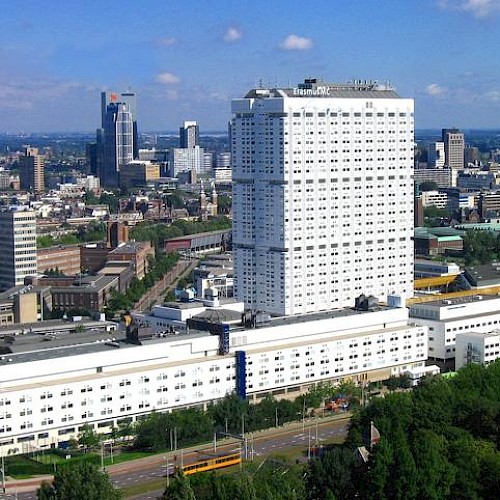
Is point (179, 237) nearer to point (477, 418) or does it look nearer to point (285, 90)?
point (285, 90)

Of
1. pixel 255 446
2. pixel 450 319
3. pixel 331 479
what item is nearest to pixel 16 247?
pixel 450 319

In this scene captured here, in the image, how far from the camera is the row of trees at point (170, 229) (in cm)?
7456

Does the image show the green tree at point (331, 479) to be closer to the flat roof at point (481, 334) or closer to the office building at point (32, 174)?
the flat roof at point (481, 334)

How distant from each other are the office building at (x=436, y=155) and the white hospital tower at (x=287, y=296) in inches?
3496

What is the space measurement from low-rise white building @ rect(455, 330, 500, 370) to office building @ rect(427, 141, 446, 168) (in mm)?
93287

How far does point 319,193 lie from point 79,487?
20.4m

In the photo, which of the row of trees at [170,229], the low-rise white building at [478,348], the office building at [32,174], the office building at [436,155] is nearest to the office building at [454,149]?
the office building at [436,155]

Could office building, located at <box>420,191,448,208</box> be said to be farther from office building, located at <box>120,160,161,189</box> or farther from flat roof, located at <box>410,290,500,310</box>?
flat roof, located at <box>410,290,500,310</box>

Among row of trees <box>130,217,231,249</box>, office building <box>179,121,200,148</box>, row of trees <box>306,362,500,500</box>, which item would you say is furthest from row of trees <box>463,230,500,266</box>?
office building <box>179,121,200,148</box>

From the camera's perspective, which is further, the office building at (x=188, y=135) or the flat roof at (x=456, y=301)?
the office building at (x=188, y=135)

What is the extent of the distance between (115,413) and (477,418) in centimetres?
977

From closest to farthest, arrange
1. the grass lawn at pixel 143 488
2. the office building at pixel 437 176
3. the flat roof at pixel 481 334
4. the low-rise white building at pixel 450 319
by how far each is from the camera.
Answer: the grass lawn at pixel 143 488 → the flat roof at pixel 481 334 → the low-rise white building at pixel 450 319 → the office building at pixel 437 176

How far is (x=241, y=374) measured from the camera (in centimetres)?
3372

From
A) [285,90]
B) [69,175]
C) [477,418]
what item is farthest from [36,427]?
[69,175]
